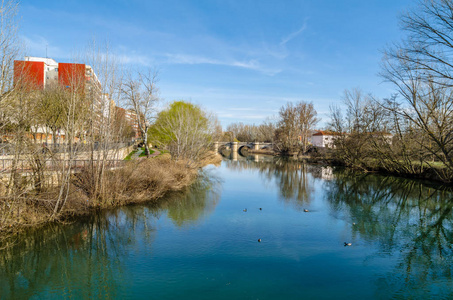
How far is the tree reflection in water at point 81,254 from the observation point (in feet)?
25.4

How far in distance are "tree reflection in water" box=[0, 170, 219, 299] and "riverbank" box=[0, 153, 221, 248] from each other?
1.91 feet

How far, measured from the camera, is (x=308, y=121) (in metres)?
59.6

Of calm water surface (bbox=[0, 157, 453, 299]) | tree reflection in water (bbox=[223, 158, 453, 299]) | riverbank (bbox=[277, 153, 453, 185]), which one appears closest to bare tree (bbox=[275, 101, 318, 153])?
riverbank (bbox=[277, 153, 453, 185])

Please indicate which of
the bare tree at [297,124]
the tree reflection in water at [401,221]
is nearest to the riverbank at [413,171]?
the tree reflection in water at [401,221]

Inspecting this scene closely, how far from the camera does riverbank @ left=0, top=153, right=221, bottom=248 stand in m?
10.7

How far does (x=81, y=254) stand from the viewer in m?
9.93

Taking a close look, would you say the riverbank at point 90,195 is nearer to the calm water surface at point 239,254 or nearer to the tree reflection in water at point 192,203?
the calm water surface at point 239,254

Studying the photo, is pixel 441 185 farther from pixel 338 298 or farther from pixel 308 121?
pixel 308 121

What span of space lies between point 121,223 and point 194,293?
23.3 ft

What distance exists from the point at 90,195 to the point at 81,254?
550 cm

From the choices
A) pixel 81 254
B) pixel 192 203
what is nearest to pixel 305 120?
pixel 192 203

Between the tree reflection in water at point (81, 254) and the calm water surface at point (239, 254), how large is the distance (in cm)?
3

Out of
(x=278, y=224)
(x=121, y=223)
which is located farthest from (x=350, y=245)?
(x=121, y=223)

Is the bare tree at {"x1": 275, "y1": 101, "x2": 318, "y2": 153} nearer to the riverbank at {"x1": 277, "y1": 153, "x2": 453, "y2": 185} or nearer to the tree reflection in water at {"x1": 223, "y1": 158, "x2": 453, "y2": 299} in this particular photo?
the riverbank at {"x1": 277, "y1": 153, "x2": 453, "y2": 185}
